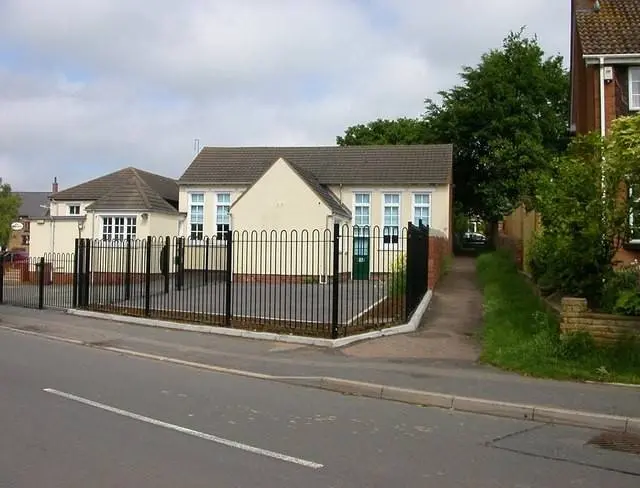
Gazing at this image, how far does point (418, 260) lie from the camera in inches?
709

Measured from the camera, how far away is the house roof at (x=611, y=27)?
20.2 metres

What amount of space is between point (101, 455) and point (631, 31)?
2021 centimetres

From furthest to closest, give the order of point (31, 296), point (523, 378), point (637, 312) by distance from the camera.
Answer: point (31, 296) → point (637, 312) → point (523, 378)

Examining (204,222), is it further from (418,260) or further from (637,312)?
(637,312)

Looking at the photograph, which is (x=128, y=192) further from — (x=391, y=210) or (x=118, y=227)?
(x=391, y=210)

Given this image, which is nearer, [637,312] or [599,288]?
[637,312]

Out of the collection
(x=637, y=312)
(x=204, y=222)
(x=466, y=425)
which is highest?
(x=204, y=222)

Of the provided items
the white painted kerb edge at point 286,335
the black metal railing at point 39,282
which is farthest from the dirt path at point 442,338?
the black metal railing at point 39,282

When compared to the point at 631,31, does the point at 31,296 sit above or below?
below

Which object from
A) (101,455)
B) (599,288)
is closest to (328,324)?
(599,288)

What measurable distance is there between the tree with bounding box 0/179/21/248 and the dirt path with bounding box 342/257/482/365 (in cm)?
5438

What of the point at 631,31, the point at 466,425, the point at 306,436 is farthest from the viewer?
the point at 631,31

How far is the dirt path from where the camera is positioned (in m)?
12.6

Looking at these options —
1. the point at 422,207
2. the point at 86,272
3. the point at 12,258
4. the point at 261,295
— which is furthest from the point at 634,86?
the point at 12,258
